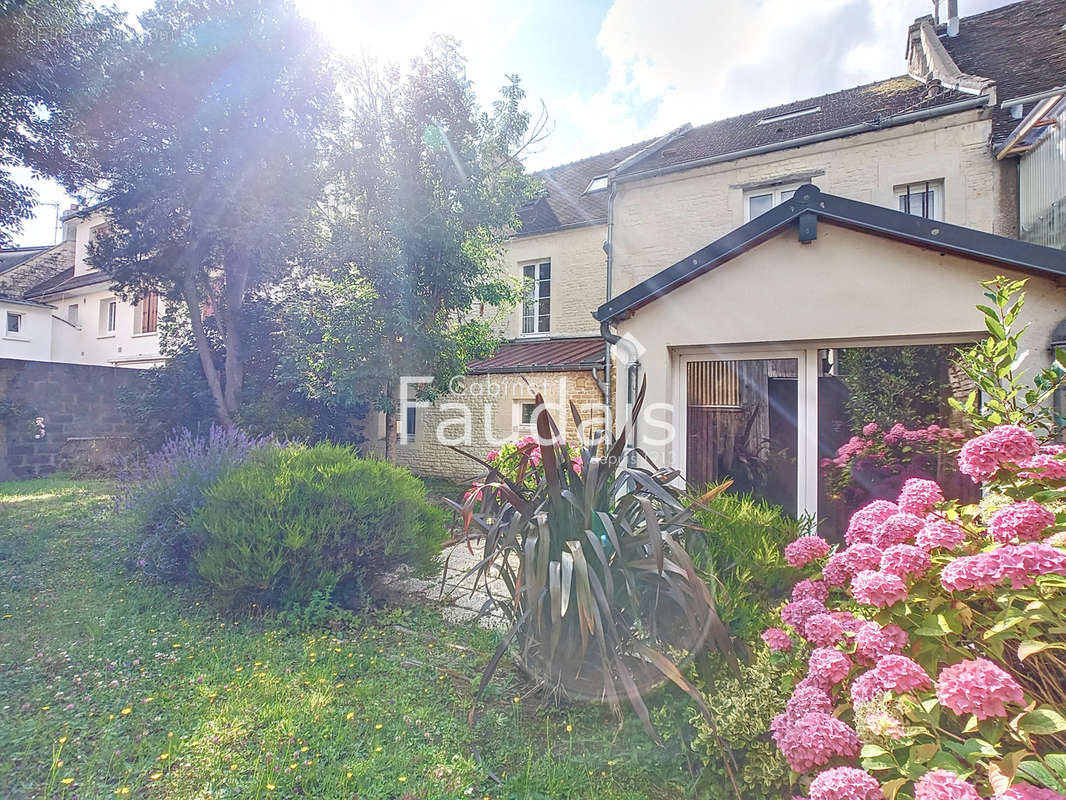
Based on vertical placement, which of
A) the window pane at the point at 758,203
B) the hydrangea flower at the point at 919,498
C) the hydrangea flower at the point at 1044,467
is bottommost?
the hydrangea flower at the point at 919,498

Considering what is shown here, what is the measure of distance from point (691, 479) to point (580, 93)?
812 centimetres

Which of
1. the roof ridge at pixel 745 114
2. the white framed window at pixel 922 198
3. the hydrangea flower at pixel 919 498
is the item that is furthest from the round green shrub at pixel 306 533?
the roof ridge at pixel 745 114

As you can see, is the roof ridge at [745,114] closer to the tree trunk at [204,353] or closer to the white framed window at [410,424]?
the white framed window at [410,424]

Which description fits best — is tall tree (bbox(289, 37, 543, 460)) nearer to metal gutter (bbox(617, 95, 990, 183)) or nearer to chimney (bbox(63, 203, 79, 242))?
metal gutter (bbox(617, 95, 990, 183))

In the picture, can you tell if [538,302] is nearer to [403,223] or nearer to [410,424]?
[410,424]

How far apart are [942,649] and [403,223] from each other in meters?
9.41

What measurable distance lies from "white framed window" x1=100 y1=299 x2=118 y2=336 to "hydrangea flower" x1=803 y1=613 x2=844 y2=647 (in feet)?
84.2

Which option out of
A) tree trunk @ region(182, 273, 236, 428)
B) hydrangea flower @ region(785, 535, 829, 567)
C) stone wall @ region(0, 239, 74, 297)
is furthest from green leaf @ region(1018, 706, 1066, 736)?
stone wall @ region(0, 239, 74, 297)

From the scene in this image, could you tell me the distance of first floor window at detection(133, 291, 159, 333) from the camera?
19125mm

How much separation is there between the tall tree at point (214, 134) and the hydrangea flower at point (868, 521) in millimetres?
11794

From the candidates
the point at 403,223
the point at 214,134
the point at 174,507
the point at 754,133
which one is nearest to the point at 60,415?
the point at 214,134

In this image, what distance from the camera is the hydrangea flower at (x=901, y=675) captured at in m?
1.72

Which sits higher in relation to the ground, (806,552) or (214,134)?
(214,134)

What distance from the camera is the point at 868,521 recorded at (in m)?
2.45
